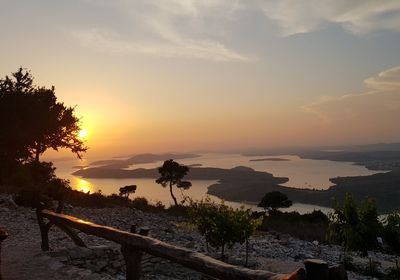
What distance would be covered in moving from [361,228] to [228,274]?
16.7 metres

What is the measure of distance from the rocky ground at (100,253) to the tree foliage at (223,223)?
1.30 m

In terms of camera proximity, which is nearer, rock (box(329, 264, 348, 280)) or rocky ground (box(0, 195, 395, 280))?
rock (box(329, 264, 348, 280))

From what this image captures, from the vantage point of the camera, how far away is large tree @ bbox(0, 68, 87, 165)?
35.3m

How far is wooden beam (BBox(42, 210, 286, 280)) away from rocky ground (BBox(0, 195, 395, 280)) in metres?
1.86

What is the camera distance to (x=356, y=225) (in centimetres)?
2088

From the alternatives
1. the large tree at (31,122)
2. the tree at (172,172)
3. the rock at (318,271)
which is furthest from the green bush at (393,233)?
the tree at (172,172)

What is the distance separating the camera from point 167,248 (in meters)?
7.71

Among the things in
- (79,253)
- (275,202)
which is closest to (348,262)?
(79,253)

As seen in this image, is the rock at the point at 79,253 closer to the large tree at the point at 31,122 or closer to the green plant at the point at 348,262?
the green plant at the point at 348,262

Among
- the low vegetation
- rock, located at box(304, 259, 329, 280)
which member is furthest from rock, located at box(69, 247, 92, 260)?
rock, located at box(304, 259, 329, 280)

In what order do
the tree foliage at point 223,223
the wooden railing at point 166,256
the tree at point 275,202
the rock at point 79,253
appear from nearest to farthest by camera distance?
the wooden railing at point 166,256, the rock at point 79,253, the tree foliage at point 223,223, the tree at point 275,202

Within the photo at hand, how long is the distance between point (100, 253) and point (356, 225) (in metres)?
13.6

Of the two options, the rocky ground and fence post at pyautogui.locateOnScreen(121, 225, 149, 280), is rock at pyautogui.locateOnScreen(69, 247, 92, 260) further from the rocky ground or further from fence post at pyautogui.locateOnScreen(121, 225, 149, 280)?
fence post at pyautogui.locateOnScreen(121, 225, 149, 280)

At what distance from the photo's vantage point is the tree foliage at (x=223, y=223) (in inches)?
621
